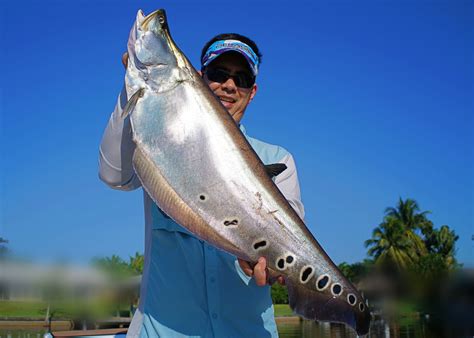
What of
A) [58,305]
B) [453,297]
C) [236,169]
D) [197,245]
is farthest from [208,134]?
[453,297]

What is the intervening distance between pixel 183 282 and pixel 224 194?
27.5 inches

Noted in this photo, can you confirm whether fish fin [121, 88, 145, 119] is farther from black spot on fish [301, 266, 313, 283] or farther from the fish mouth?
→ black spot on fish [301, 266, 313, 283]

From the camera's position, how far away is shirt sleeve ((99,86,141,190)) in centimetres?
276

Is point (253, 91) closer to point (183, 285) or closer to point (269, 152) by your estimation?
point (269, 152)

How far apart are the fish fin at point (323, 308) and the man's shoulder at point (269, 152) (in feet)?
3.40

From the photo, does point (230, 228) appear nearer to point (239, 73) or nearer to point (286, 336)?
point (239, 73)

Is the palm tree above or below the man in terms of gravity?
above

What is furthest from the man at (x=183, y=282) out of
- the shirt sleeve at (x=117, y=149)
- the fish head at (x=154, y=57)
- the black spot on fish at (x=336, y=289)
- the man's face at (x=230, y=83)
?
the man's face at (x=230, y=83)

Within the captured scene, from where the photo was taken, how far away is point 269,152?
345 cm

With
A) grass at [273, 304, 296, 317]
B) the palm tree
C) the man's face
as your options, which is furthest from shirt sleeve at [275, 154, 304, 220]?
the palm tree

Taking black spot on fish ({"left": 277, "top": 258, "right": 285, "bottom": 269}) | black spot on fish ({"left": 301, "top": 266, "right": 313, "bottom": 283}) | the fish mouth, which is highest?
the fish mouth

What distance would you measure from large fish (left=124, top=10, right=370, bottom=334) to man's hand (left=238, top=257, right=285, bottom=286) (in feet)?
0.13

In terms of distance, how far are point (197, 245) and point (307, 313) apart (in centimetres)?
83

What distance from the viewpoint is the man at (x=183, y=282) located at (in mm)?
2832
